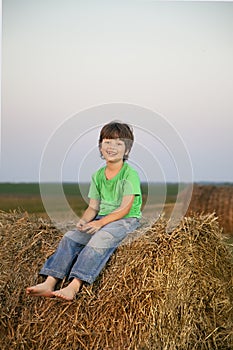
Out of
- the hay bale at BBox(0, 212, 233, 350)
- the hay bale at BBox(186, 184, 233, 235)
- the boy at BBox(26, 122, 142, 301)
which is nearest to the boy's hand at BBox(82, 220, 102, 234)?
the boy at BBox(26, 122, 142, 301)

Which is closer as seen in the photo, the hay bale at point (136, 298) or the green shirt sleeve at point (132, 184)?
the hay bale at point (136, 298)

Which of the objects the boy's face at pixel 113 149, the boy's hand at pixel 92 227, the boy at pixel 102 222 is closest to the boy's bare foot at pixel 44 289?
the boy at pixel 102 222

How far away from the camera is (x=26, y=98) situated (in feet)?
10.6

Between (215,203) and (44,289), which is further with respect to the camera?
(215,203)

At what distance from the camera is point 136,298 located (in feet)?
8.94

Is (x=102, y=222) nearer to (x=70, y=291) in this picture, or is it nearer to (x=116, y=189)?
(x=116, y=189)

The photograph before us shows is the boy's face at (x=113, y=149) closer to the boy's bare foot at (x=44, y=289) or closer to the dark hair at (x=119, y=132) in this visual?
the dark hair at (x=119, y=132)

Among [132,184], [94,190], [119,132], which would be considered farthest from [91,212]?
[119,132]

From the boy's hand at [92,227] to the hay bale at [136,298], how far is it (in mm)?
129

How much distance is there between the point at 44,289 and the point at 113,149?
0.62 meters

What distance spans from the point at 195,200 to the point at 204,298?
2.72 meters

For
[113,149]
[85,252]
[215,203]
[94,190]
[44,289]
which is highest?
[113,149]

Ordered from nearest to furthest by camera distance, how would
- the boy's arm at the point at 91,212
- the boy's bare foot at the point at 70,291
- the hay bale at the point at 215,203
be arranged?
the boy's bare foot at the point at 70,291
the boy's arm at the point at 91,212
the hay bale at the point at 215,203

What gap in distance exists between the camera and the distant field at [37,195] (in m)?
2.99
